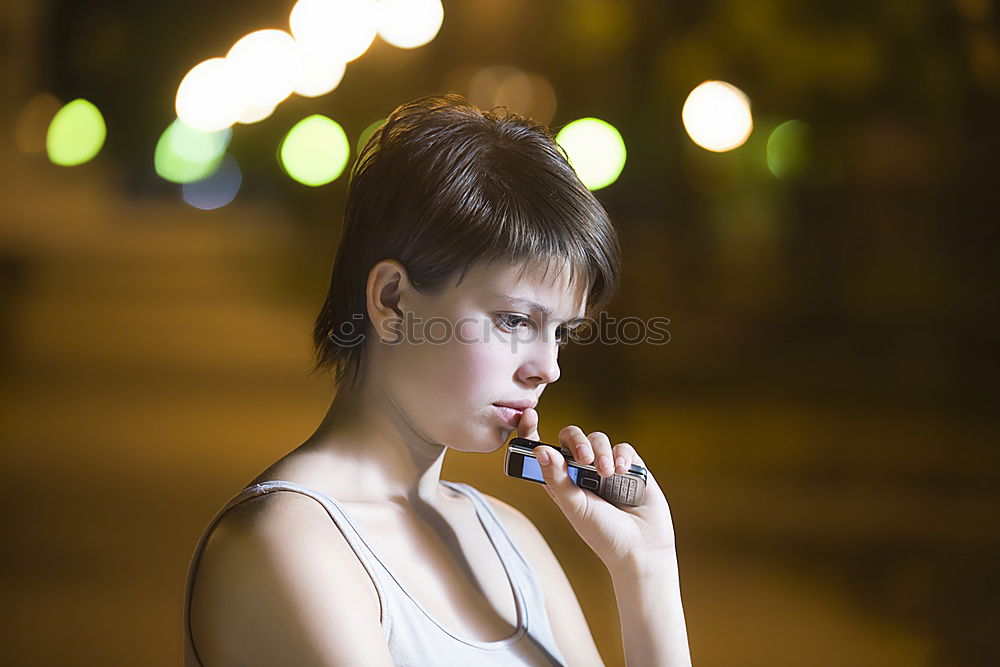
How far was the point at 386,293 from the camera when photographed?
3.07 ft

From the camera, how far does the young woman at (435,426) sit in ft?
2.71

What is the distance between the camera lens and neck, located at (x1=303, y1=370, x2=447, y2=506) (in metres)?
0.95

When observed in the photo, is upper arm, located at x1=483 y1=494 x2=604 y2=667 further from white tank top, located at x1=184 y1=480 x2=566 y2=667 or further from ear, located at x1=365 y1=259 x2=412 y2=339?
ear, located at x1=365 y1=259 x2=412 y2=339

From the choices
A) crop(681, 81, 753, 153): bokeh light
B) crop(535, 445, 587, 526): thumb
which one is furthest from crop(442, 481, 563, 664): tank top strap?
crop(681, 81, 753, 153): bokeh light

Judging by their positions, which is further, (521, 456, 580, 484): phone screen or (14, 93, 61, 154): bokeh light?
(14, 93, 61, 154): bokeh light

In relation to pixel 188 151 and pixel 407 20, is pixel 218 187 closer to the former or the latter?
pixel 188 151

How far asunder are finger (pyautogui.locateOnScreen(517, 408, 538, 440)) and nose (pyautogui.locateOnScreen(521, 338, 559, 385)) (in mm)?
34

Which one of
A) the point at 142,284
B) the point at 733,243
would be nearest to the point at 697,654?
the point at 733,243

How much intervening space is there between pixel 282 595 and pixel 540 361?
12.2 inches

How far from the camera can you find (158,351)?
5266mm

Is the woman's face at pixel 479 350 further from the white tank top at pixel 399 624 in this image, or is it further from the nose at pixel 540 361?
the white tank top at pixel 399 624

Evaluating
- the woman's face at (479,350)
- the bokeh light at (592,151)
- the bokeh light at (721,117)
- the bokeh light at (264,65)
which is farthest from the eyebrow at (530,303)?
the bokeh light at (264,65)

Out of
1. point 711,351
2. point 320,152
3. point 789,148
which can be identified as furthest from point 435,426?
point 711,351

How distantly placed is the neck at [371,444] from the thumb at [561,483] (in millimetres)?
124
